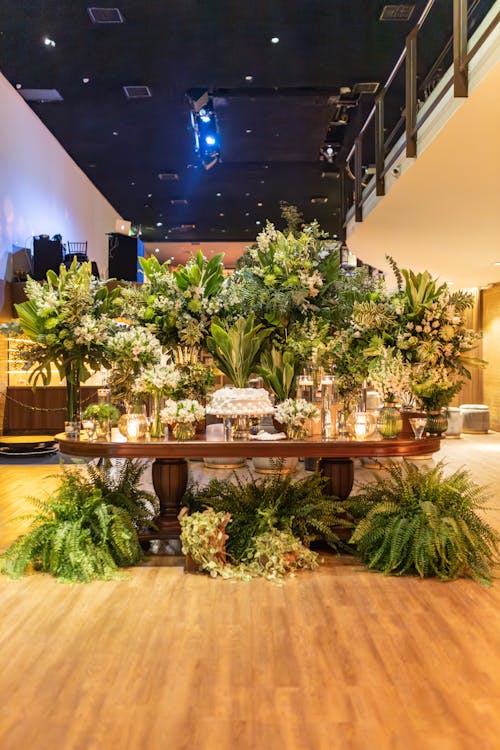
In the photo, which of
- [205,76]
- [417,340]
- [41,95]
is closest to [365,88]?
[205,76]

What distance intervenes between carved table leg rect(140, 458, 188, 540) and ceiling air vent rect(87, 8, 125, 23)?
5.23 meters

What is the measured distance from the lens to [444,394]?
4.75 meters

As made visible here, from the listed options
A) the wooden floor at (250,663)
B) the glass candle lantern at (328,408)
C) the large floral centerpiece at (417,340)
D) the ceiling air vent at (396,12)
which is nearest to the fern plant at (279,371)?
the glass candle lantern at (328,408)

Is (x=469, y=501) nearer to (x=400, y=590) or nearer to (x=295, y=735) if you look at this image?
(x=400, y=590)

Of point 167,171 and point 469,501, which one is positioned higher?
point 167,171

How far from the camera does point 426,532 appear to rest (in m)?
4.30

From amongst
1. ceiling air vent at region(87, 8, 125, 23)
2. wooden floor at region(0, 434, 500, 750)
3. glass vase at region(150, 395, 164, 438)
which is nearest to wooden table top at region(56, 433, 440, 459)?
glass vase at region(150, 395, 164, 438)

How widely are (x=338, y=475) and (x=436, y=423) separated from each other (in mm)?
776

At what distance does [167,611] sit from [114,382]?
166 cm

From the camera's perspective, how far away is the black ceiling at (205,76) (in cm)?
768

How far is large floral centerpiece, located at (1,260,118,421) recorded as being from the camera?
4.71 meters

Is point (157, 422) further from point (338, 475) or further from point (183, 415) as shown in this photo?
point (338, 475)

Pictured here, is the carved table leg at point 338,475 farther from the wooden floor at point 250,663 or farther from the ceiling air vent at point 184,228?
the ceiling air vent at point 184,228

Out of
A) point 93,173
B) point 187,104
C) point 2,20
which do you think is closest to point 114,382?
point 2,20
